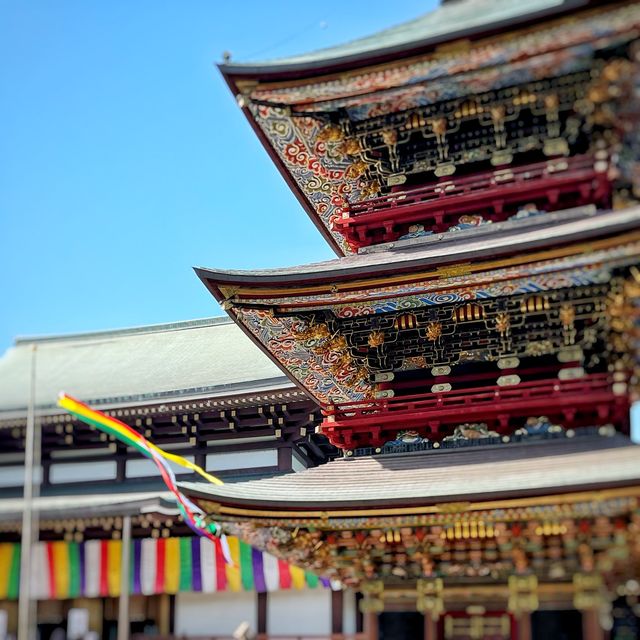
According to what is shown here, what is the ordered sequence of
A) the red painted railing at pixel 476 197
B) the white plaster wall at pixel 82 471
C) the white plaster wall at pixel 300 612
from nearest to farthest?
the red painted railing at pixel 476 197 → the white plaster wall at pixel 300 612 → the white plaster wall at pixel 82 471

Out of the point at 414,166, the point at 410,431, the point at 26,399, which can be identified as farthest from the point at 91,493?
the point at 414,166

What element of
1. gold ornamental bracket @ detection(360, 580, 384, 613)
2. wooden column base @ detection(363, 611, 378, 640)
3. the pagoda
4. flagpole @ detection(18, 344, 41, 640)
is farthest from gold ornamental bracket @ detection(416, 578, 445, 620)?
flagpole @ detection(18, 344, 41, 640)

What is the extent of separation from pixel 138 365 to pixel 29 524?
38.3 feet

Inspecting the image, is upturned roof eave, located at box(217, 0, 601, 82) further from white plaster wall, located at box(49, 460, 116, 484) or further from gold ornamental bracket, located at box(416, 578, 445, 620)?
white plaster wall, located at box(49, 460, 116, 484)

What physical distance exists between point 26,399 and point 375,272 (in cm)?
1601


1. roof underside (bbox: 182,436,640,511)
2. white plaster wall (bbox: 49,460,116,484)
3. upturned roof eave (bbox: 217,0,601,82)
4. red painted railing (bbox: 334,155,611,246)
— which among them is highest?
upturned roof eave (bbox: 217,0,601,82)

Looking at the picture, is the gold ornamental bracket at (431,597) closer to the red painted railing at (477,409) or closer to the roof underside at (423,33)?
the red painted railing at (477,409)

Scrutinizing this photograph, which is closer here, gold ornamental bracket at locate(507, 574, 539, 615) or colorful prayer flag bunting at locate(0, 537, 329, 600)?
gold ornamental bracket at locate(507, 574, 539, 615)

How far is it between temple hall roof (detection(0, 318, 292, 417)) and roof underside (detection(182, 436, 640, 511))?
6.80 meters

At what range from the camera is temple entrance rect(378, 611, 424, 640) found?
51.1ft

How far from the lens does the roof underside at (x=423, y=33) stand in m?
14.6

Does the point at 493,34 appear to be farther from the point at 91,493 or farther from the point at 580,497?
the point at 91,493

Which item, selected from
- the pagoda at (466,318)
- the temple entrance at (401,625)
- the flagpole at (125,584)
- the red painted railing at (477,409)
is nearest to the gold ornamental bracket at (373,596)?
the pagoda at (466,318)

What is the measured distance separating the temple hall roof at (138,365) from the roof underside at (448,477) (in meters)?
6.80
